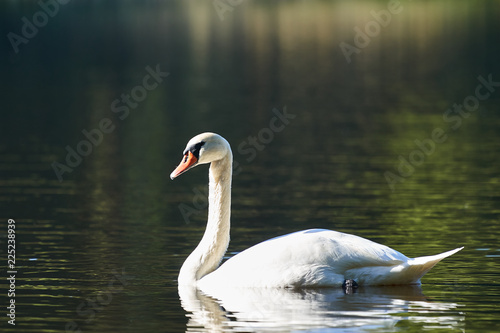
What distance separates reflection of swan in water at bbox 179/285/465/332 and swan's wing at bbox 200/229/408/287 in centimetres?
14

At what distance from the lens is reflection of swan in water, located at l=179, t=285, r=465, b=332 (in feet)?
36.4

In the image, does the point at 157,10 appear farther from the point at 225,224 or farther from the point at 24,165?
the point at 225,224

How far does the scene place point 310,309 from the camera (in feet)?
38.6

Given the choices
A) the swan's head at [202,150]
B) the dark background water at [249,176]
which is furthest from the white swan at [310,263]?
the dark background water at [249,176]

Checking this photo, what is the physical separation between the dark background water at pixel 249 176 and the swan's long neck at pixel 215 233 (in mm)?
324

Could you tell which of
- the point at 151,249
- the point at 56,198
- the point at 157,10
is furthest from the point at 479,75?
the point at 157,10

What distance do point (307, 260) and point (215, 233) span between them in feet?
4.56

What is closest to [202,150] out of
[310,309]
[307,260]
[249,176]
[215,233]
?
[215,233]

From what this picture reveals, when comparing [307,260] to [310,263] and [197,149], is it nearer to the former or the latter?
[310,263]

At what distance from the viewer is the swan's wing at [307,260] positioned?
12609 mm

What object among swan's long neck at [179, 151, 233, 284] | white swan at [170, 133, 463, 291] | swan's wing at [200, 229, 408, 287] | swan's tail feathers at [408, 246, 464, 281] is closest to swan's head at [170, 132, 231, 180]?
white swan at [170, 133, 463, 291]

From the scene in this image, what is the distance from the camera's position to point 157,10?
12975 centimetres

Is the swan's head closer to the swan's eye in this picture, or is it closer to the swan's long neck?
the swan's eye

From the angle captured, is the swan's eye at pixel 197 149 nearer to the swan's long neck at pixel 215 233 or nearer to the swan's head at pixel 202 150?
the swan's head at pixel 202 150
